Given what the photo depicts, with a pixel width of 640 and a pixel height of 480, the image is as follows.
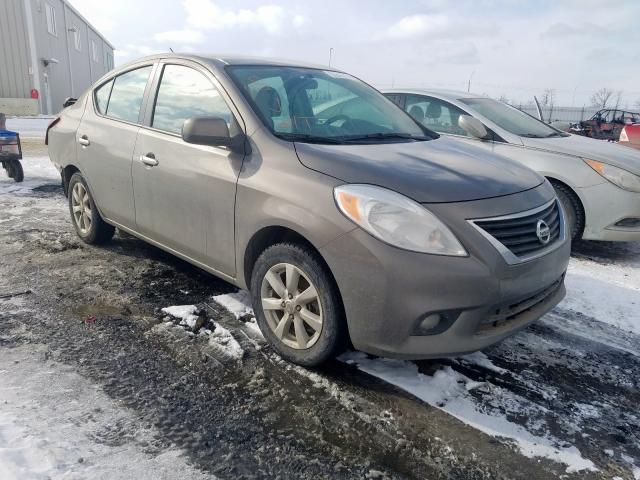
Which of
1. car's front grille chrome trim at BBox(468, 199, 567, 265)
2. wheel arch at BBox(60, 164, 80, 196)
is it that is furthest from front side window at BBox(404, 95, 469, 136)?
wheel arch at BBox(60, 164, 80, 196)

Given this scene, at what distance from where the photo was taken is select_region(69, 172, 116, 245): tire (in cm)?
459

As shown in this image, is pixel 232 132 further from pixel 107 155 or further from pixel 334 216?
pixel 107 155

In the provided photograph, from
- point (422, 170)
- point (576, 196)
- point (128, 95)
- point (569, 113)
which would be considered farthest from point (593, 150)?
point (569, 113)

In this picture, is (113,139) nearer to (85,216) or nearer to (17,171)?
(85,216)

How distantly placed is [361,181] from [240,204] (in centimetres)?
79

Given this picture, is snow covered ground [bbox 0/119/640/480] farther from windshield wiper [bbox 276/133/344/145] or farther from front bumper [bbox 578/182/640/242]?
windshield wiper [bbox 276/133/344/145]

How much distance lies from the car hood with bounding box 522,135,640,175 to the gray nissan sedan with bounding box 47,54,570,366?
2.23 metres

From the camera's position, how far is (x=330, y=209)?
248 cm

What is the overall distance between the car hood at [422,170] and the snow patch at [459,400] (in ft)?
3.31

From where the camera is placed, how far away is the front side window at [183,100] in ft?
10.7

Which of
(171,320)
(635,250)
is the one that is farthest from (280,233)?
(635,250)

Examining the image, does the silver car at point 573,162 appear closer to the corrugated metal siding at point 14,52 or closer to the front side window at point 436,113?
the front side window at point 436,113

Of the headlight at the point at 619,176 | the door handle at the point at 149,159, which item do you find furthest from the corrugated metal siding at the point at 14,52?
the headlight at the point at 619,176

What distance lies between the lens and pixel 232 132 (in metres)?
3.02
